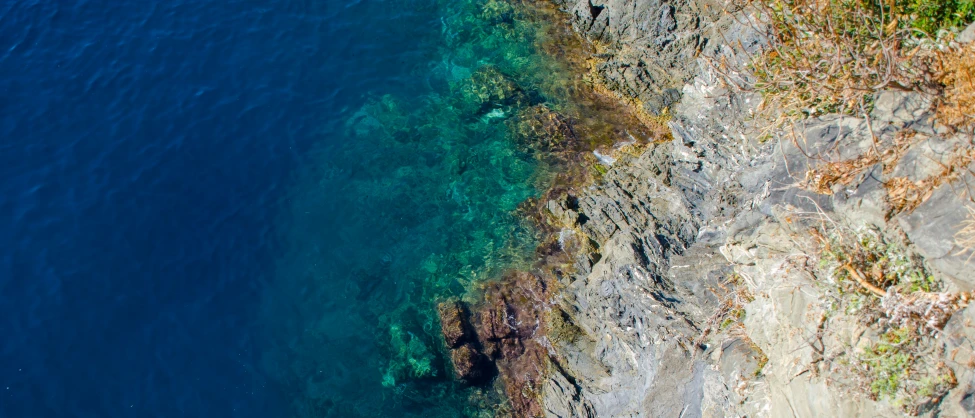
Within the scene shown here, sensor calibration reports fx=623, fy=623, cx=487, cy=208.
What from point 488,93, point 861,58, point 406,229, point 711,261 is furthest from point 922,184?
point 488,93

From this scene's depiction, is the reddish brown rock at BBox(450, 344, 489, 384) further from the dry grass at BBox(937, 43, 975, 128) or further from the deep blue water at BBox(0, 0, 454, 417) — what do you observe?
the dry grass at BBox(937, 43, 975, 128)

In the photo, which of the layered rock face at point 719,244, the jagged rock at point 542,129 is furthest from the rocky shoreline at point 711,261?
the jagged rock at point 542,129

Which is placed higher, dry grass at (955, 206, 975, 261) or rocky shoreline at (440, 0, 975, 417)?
dry grass at (955, 206, 975, 261)

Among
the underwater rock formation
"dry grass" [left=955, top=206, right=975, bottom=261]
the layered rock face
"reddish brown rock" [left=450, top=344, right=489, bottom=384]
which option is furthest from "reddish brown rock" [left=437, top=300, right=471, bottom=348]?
"dry grass" [left=955, top=206, right=975, bottom=261]

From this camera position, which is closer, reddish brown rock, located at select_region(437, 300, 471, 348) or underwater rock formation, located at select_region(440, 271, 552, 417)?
underwater rock formation, located at select_region(440, 271, 552, 417)

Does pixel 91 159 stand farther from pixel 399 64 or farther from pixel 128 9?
pixel 399 64

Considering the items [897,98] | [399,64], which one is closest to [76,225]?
[399,64]
